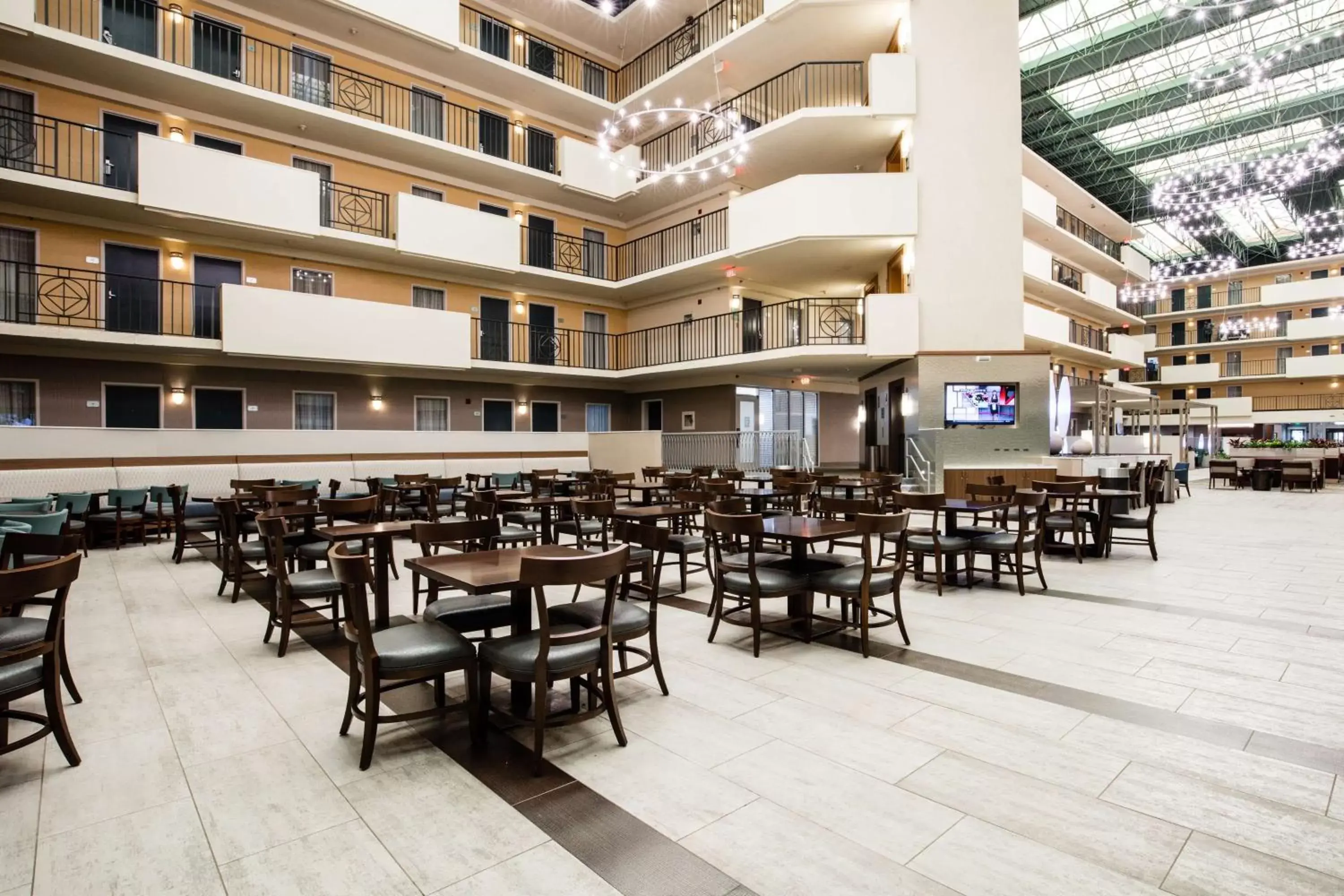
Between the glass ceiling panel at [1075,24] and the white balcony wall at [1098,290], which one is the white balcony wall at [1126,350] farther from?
the glass ceiling panel at [1075,24]

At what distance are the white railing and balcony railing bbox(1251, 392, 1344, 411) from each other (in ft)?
101

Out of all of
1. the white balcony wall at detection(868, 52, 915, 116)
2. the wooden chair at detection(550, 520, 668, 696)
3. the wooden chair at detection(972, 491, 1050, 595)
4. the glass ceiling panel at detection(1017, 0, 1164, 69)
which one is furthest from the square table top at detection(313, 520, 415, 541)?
the glass ceiling panel at detection(1017, 0, 1164, 69)

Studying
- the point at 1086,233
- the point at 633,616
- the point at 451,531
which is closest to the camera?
the point at 633,616

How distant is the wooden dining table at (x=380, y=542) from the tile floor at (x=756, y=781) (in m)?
0.44

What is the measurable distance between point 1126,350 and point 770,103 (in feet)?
65.4

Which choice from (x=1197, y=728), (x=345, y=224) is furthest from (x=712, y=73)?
(x=1197, y=728)

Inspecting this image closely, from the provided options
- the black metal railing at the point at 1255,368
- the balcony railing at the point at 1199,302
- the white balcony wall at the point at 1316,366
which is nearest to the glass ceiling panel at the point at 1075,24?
the balcony railing at the point at 1199,302

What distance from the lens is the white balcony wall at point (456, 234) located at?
13.8m

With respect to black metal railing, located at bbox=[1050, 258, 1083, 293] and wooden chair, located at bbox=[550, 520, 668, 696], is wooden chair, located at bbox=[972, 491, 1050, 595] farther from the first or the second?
black metal railing, located at bbox=[1050, 258, 1083, 293]

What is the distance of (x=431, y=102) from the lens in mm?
15273

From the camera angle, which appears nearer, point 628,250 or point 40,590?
point 40,590

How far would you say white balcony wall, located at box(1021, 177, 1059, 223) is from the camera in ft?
59.8

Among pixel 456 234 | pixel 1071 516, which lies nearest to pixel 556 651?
pixel 1071 516

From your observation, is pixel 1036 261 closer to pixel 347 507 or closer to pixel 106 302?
pixel 347 507
